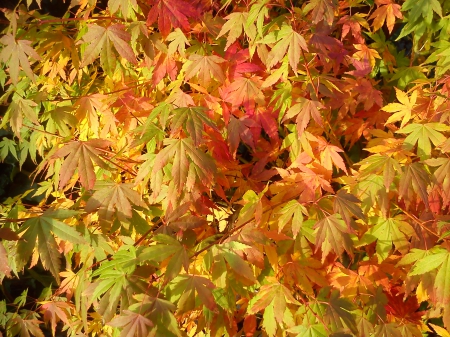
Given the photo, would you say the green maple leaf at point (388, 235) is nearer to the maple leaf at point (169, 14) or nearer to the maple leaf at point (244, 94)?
the maple leaf at point (244, 94)

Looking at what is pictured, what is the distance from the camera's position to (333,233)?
148 centimetres

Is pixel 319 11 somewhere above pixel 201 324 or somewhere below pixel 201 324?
above

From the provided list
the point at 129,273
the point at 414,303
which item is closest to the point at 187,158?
the point at 129,273

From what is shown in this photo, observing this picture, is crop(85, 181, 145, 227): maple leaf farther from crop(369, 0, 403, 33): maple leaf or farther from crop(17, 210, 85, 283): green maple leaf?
crop(369, 0, 403, 33): maple leaf

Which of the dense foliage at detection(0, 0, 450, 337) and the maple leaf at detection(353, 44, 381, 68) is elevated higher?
the maple leaf at detection(353, 44, 381, 68)

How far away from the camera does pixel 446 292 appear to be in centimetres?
137

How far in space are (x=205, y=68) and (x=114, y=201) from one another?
1.89 feet

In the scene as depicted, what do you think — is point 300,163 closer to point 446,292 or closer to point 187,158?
point 187,158

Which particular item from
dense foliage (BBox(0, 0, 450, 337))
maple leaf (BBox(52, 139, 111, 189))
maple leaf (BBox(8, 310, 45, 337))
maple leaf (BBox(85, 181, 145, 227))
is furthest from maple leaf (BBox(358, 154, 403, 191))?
maple leaf (BBox(8, 310, 45, 337))

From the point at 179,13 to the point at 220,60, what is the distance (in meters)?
0.23

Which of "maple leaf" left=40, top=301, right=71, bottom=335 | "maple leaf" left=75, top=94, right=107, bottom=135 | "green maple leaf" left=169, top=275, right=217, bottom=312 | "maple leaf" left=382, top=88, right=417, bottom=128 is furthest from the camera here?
"maple leaf" left=40, top=301, right=71, bottom=335

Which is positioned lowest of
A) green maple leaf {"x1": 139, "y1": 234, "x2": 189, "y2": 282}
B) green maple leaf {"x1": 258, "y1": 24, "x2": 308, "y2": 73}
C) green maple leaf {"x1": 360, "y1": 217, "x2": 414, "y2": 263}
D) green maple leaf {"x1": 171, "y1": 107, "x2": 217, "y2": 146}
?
green maple leaf {"x1": 360, "y1": 217, "x2": 414, "y2": 263}

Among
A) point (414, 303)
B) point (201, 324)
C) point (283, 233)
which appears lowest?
point (414, 303)

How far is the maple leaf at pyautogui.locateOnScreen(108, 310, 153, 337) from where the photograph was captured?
1.24m
